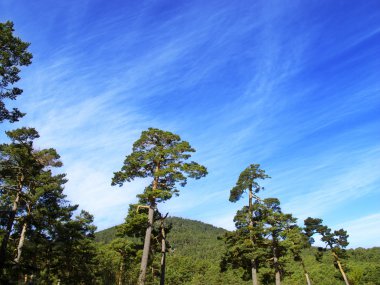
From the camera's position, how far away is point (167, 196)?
71.9 ft

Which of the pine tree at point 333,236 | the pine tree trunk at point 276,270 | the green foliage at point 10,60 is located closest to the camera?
the green foliage at point 10,60

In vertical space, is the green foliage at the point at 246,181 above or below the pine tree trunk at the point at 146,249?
above

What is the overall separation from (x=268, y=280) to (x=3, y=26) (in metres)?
33.5

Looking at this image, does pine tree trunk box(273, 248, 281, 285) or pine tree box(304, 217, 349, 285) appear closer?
pine tree trunk box(273, 248, 281, 285)

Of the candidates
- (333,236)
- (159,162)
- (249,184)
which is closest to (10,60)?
(159,162)

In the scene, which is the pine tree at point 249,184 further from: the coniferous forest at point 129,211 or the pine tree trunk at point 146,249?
the pine tree trunk at point 146,249

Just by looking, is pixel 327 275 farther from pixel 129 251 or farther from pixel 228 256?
pixel 129 251

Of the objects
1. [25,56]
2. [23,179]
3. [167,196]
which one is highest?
[25,56]

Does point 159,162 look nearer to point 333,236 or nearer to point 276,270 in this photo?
point 276,270

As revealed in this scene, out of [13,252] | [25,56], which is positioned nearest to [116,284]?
[13,252]

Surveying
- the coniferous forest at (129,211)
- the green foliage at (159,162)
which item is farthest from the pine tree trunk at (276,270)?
the green foliage at (159,162)

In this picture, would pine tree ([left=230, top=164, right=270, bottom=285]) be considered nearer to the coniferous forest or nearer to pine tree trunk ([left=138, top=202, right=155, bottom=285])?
the coniferous forest

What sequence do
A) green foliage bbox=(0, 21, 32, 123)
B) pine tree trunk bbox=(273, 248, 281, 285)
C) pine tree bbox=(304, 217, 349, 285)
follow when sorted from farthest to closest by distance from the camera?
pine tree bbox=(304, 217, 349, 285)
pine tree trunk bbox=(273, 248, 281, 285)
green foliage bbox=(0, 21, 32, 123)

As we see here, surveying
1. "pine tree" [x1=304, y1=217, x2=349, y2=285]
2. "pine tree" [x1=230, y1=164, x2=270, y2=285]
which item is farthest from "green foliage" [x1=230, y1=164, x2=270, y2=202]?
"pine tree" [x1=304, y1=217, x2=349, y2=285]
